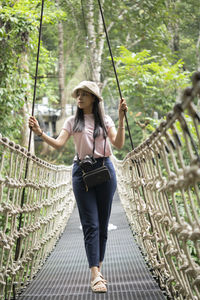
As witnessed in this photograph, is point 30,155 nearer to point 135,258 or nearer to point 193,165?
point 135,258

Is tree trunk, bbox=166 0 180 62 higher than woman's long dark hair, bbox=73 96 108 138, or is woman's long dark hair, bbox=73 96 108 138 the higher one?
tree trunk, bbox=166 0 180 62

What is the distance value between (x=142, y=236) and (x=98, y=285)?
1.63 ft

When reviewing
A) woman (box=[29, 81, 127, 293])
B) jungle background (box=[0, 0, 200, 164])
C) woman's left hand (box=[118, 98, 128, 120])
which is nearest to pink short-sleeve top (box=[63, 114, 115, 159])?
woman (box=[29, 81, 127, 293])

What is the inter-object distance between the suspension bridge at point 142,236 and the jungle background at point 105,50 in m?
2.16

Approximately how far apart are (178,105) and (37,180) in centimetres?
158

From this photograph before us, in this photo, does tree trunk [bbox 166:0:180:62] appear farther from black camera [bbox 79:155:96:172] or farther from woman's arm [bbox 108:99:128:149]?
black camera [bbox 79:155:96:172]

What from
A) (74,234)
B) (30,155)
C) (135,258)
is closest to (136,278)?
(135,258)

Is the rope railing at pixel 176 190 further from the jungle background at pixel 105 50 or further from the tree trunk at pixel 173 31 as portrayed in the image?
the tree trunk at pixel 173 31

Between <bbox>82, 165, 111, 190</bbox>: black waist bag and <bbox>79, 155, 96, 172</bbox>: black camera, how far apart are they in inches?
1.2

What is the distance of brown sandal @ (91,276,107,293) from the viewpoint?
1.70 m

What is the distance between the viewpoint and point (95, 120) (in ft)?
6.29

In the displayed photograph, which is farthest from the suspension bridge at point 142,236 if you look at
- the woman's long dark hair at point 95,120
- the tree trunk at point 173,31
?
the tree trunk at point 173,31

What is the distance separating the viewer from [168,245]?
1.46 meters

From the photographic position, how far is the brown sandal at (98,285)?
66.9 inches
